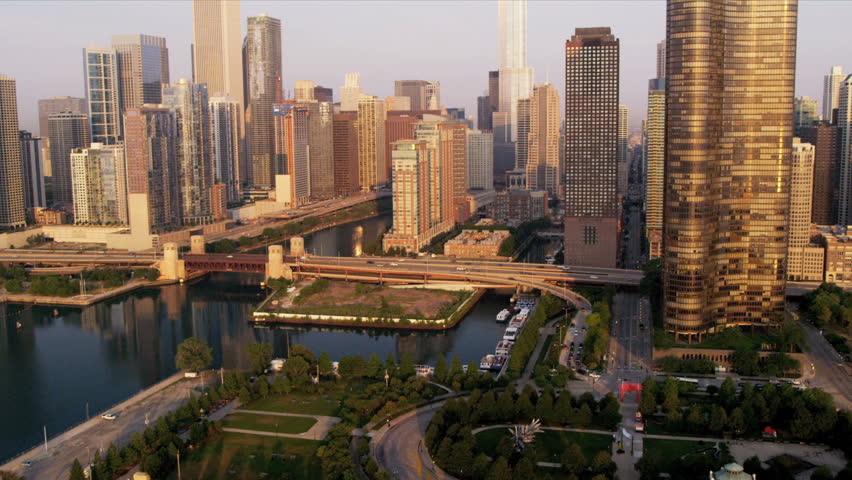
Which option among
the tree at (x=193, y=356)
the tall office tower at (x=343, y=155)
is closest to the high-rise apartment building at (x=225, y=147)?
the tall office tower at (x=343, y=155)

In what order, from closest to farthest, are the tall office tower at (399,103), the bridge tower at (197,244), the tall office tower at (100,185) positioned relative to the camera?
1. the bridge tower at (197,244)
2. the tall office tower at (100,185)
3. the tall office tower at (399,103)

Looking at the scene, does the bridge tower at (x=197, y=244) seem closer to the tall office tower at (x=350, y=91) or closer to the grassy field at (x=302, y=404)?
the grassy field at (x=302, y=404)

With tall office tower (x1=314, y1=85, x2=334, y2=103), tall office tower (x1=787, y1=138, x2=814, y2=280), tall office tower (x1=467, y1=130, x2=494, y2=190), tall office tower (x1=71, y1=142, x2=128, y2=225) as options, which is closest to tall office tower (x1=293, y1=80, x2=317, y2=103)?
tall office tower (x1=314, y1=85, x2=334, y2=103)

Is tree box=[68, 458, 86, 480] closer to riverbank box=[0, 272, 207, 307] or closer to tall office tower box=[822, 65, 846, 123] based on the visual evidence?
riverbank box=[0, 272, 207, 307]

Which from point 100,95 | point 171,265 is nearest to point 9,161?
point 100,95

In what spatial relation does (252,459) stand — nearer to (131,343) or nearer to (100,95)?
(131,343)
